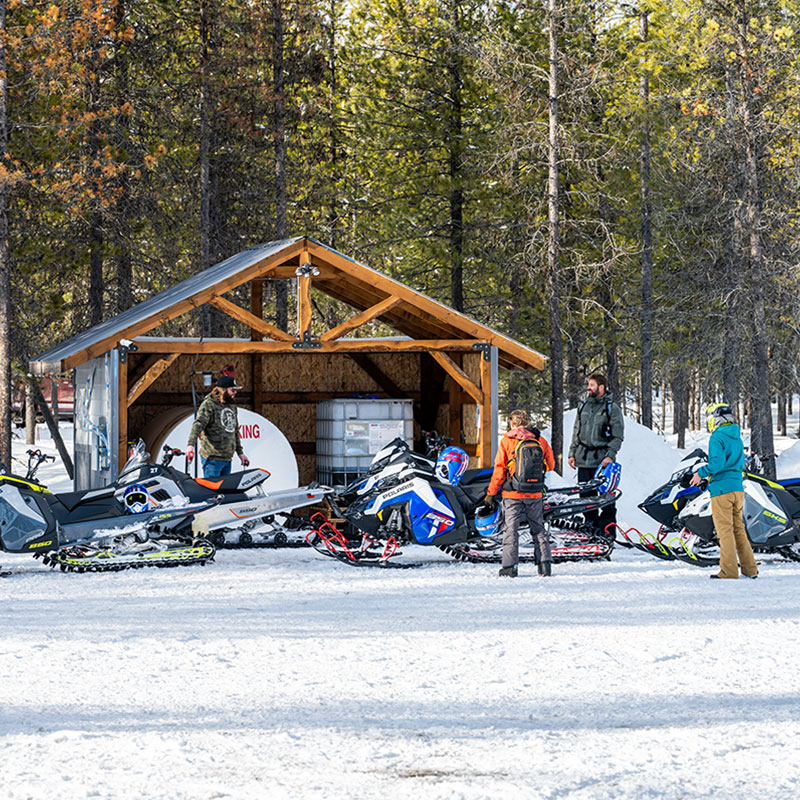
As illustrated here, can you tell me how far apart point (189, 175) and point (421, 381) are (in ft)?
28.8

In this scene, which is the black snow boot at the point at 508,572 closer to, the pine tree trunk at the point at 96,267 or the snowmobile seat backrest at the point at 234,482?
the snowmobile seat backrest at the point at 234,482

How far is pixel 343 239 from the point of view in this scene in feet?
89.5

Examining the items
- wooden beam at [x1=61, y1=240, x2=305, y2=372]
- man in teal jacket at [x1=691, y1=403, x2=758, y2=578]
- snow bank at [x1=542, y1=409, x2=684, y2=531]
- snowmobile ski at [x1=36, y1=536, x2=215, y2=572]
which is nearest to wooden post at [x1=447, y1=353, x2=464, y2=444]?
snow bank at [x1=542, y1=409, x2=684, y2=531]

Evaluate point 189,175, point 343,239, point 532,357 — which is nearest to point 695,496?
point 532,357

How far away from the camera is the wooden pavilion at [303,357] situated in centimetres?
1294

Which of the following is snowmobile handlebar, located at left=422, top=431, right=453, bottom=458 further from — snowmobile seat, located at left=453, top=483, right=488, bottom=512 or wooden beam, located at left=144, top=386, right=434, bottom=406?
wooden beam, located at left=144, top=386, right=434, bottom=406

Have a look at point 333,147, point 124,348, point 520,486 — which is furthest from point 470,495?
point 333,147

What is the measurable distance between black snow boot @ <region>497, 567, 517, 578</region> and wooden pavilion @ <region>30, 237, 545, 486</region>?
4428 mm

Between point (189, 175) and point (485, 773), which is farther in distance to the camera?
point (189, 175)

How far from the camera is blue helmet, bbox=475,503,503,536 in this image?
10922 millimetres

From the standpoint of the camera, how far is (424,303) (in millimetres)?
13992

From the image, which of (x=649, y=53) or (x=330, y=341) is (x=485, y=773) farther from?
(x=649, y=53)

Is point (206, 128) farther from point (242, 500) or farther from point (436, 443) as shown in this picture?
point (242, 500)

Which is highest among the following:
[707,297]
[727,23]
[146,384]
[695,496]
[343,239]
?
[727,23]
